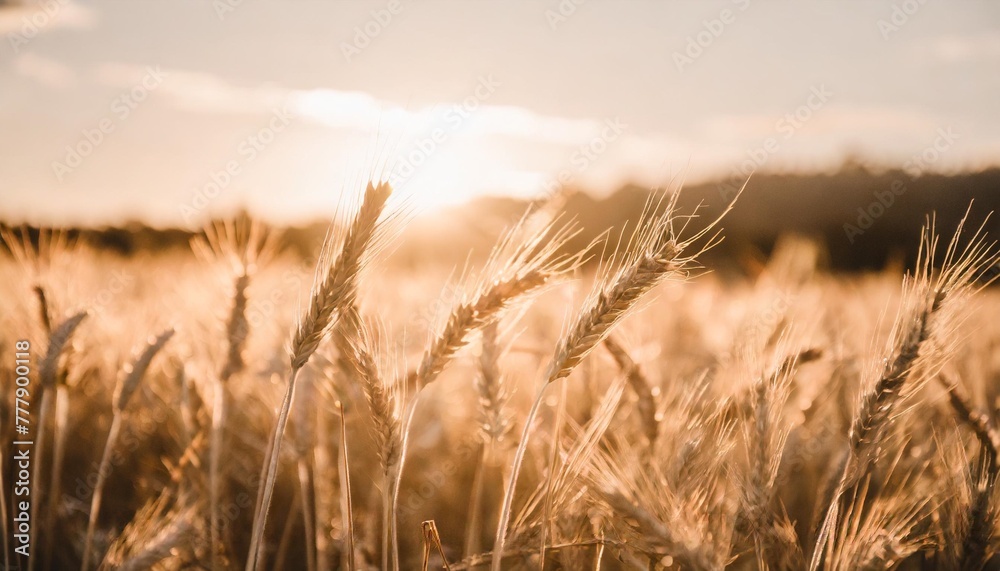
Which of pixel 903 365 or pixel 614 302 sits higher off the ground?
pixel 614 302

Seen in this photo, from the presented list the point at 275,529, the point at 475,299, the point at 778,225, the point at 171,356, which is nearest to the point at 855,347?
the point at 475,299

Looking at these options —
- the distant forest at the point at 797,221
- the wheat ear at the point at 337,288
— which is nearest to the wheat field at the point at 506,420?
the wheat ear at the point at 337,288

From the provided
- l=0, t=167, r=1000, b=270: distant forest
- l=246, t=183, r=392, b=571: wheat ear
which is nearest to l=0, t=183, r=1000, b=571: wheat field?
l=246, t=183, r=392, b=571: wheat ear

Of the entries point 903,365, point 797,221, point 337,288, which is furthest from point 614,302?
point 797,221

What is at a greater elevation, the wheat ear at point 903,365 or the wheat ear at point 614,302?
the wheat ear at point 614,302

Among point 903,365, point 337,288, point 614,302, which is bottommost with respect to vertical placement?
point 903,365

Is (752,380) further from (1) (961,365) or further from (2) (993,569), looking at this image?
(1) (961,365)

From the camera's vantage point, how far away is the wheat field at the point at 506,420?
1.22m

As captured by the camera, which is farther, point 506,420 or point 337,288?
point 506,420

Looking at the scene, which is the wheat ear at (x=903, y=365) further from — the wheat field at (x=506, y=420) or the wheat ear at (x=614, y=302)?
the wheat ear at (x=614, y=302)

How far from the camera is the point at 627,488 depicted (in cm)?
124

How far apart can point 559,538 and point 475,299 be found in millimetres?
788

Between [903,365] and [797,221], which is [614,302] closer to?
[903,365]

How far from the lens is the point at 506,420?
162cm
